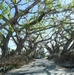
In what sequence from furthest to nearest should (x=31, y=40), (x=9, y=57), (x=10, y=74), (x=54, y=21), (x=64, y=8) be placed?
(x=31, y=40) < (x=9, y=57) < (x=54, y=21) < (x=10, y=74) < (x=64, y=8)

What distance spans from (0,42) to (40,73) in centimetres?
334

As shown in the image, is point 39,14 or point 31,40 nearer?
point 39,14

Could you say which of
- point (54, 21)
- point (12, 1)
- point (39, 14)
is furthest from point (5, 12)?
point (54, 21)

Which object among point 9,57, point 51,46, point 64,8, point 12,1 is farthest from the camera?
point 51,46

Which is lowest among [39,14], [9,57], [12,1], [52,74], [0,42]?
[52,74]

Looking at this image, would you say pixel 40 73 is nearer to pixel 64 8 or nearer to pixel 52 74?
pixel 52 74

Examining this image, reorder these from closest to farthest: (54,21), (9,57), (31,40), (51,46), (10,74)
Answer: (10,74)
(54,21)
(9,57)
(31,40)
(51,46)

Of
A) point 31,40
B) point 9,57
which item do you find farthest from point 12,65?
point 31,40

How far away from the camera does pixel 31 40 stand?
24.7 metres

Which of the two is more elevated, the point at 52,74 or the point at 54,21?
the point at 54,21

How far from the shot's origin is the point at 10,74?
522 inches

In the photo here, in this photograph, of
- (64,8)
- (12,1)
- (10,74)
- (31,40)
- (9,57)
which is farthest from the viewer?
(31,40)

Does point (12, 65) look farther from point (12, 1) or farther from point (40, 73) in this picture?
point (12, 1)

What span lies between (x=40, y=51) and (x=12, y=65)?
19215 mm
